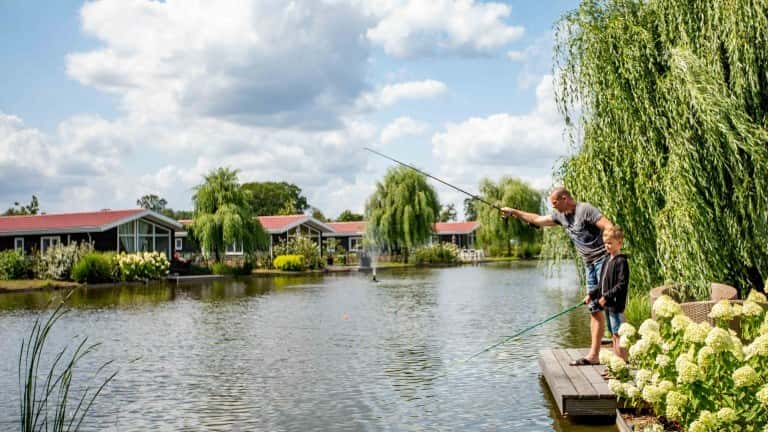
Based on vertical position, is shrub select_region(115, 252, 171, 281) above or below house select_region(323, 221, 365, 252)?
below

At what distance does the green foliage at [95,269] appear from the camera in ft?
101

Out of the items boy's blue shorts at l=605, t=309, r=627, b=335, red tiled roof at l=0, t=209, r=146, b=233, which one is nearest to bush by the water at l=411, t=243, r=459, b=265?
red tiled roof at l=0, t=209, r=146, b=233

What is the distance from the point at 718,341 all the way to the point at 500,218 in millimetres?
51130

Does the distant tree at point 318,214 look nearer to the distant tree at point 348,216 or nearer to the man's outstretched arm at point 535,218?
the distant tree at point 348,216

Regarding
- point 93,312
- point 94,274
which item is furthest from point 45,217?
point 93,312

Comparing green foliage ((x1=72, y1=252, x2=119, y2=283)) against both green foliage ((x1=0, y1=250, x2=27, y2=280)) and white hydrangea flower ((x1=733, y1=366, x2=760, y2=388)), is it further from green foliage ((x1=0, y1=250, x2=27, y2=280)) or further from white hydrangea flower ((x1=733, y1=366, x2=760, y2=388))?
white hydrangea flower ((x1=733, y1=366, x2=760, y2=388))

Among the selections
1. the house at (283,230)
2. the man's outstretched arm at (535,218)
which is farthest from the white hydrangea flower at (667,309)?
the house at (283,230)

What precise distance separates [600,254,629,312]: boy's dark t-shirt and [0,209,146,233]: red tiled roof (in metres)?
32.7

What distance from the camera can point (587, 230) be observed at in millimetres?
7777

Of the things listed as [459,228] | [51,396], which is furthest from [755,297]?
[459,228]

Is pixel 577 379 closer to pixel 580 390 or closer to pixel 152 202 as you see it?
pixel 580 390

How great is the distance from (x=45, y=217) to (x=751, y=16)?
38642 millimetres

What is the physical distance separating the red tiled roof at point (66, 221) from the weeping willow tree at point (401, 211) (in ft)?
55.3

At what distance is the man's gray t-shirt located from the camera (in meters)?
7.67
